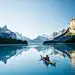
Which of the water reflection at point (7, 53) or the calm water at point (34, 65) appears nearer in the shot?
the calm water at point (34, 65)

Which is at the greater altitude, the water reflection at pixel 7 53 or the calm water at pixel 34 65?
the water reflection at pixel 7 53

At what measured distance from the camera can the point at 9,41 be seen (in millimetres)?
99938

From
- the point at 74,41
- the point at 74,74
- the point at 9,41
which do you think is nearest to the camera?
the point at 74,74

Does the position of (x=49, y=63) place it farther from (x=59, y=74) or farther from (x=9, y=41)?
(x=9, y=41)

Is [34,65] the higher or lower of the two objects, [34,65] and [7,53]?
the lower

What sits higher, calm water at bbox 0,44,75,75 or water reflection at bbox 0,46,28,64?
water reflection at bbox 0,46,28,64

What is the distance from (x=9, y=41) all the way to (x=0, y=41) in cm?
1176

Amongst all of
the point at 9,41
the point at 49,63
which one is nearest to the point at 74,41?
the point at 9,41

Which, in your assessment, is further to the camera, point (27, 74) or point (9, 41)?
point (9, 41)

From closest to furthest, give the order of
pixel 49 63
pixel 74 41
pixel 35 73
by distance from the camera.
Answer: pixel 35 73 < pixel 49 63 < pixel 74 41

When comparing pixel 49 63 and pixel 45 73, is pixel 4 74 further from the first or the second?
pixel 49 63

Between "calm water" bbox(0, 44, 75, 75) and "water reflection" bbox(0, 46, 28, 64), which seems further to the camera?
"water reflection" bbox(0, 46, 28, 64)

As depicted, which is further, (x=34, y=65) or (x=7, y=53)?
(x=7, y=53)

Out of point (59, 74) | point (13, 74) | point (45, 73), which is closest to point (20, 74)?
point (13, 74)
